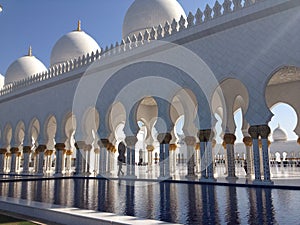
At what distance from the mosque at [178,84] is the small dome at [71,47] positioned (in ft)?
0.20

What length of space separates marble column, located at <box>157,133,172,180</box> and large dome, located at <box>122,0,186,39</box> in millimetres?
4592

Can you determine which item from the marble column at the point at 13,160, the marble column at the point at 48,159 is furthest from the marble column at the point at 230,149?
the marble column at the point at 13,160

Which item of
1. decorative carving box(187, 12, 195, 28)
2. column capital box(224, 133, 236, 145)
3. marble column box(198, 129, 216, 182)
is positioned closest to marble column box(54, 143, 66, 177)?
marble column box(198, 129, 216, 182)

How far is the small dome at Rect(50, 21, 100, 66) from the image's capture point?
14.2m

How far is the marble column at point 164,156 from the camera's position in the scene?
8.20 m

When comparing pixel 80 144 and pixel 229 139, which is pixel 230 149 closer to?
pixel 229 139

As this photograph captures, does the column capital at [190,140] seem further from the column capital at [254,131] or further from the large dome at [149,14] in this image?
the large dome at [149,14]

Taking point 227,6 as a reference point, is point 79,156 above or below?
below

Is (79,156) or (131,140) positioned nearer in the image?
(131,140)

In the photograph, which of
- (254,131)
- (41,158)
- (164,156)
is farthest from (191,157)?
(41,158)

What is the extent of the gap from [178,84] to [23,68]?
11884mm

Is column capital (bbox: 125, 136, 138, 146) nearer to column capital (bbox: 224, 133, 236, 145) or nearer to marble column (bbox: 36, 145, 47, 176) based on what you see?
column capital (bbox: 224, 133, 236, 145)

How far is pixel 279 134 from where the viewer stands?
20.8m

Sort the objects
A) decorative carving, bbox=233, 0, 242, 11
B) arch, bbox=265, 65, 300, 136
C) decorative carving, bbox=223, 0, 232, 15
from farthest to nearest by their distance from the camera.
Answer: arch, bbox=265, 65, 300, 136, decorative carving, bbox=223, 0, 232, 15, decorative carving, bbox=233, 0, 242, 11
